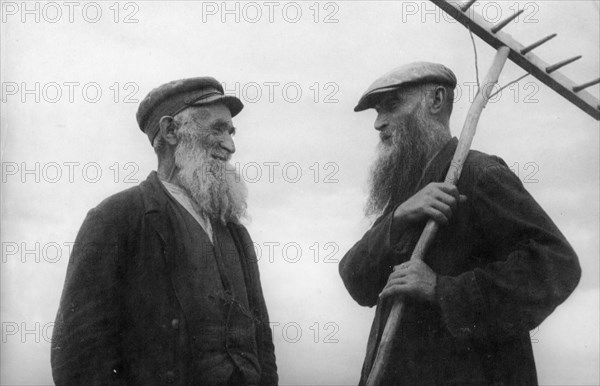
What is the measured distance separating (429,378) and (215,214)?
1145 millimetres

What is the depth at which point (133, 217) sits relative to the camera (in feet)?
11.1

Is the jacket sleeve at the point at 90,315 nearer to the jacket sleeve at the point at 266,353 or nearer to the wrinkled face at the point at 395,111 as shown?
the jacket sleeve at the point at 266,353

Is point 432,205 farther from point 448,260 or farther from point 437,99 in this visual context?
point 437,99

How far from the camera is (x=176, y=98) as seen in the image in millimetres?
3740

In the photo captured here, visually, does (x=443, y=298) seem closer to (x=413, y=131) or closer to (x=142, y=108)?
(x=413, y=131)

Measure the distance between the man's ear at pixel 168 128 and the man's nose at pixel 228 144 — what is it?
0.72 feet

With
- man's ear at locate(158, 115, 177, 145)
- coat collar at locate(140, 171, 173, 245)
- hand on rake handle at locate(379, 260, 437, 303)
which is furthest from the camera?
man's ear at locate(158, 115, 177, 145)

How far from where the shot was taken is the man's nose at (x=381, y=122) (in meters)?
3.69

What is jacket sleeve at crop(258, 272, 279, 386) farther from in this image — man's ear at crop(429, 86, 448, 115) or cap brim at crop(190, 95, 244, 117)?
man's ear at crop(429, 86, 448, 115)

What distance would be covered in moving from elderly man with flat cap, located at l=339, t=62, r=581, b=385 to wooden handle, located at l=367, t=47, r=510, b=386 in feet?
0.14

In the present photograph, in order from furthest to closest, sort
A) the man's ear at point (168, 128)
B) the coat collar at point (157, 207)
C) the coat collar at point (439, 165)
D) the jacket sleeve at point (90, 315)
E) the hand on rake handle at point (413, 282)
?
the man's ear at point (168, 128) < the coat collar at point (439, 165) < the coat collar at point (157, 207) < the hand on rake handle at point (413, 282) < the jacket sleeve at point (90, 315)

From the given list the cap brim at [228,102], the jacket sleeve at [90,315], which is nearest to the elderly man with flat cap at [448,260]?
the cap brim at [228,102]

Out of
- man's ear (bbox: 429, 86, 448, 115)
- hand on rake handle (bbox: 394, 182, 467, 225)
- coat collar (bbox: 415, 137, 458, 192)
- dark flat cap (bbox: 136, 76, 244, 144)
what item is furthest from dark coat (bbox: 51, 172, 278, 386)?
man's ear (bbox: 429, 86, 448, 115)

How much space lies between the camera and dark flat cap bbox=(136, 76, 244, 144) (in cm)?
372
